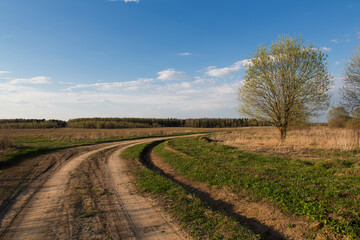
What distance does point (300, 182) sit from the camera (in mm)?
7824

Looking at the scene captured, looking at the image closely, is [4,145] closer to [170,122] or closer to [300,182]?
[300,182]

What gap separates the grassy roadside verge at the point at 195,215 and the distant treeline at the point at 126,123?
305 ft

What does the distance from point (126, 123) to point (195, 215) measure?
104 meters

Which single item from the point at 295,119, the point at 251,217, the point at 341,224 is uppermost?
the point at 295,119

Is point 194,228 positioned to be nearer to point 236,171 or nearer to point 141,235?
point 141,235

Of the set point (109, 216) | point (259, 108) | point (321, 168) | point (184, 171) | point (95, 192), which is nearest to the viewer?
point (109, 216)

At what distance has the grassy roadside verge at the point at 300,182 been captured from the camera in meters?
5.30

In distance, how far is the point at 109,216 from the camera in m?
5.90

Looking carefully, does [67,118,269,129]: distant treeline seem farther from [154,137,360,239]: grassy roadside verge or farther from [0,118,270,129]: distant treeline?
[154,137,360,239]: grassy roadside verge

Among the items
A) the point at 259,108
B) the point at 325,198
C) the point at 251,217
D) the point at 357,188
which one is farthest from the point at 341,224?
the point at 259,108

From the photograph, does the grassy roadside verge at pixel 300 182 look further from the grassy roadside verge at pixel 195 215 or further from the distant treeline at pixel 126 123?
the distant treeline at pixel 126 123

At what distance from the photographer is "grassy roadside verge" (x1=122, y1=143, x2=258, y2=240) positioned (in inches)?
188

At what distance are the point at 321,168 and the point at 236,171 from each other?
13.2 feet

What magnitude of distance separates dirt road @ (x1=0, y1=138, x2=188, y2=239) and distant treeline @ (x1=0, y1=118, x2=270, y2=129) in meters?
93.8
